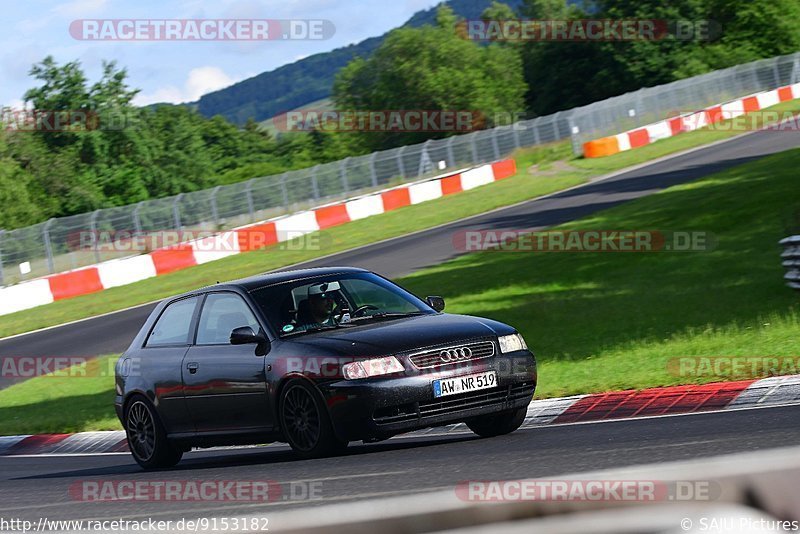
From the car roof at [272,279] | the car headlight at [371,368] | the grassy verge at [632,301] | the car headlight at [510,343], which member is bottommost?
the grassy verge at [632,301]

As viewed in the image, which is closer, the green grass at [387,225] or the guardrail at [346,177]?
the green grass at [387,225]

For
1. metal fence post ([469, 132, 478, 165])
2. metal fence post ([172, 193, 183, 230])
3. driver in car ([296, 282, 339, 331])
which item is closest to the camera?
driver in car ([296, 282, 339, 331])

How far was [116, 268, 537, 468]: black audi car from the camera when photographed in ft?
26.5

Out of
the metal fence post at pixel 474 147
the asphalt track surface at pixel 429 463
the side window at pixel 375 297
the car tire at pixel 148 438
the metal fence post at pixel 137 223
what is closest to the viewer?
the asphalt track surface at pixel 429 463

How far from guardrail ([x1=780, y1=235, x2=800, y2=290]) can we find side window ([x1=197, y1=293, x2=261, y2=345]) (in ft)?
23.3

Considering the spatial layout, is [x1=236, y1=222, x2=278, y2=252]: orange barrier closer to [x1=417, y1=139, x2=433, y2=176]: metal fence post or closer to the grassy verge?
[x1=417, y1=139, x2=433, y2=176]: metal fence post

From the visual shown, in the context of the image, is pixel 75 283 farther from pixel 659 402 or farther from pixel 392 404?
pixel 392 404

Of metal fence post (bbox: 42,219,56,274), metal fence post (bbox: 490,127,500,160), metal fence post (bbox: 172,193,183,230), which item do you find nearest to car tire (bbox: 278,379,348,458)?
metal fence post (bbox: 42,219,56,274)

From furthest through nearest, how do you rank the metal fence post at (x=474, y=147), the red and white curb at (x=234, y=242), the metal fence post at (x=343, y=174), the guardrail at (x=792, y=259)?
the metal fence post at (x=474, y=147), the metal fence post at (x=343, y=174), the red and white curb at (x=234, y=242), the guardrail at (x=792, y=259)

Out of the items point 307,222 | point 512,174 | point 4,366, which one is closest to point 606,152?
point 512,174

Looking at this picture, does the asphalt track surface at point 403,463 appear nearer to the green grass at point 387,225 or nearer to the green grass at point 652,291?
the green grass at point 652,291

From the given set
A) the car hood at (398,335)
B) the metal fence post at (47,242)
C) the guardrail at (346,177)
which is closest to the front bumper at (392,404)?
the car hood at (398,335)

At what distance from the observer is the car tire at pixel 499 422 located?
8.88 m

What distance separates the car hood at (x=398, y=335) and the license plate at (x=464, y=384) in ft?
0.92
